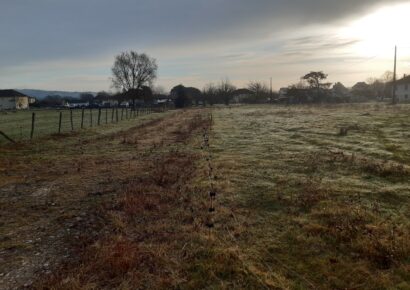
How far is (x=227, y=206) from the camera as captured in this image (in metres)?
8.47

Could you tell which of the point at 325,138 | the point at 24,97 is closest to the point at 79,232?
the point at 325,138

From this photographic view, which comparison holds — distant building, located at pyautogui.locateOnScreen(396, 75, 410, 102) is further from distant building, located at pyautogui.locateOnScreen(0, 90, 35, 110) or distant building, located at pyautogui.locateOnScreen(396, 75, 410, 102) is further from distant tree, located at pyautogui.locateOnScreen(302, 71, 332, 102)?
distant building, located at pyautogui.locateOnScreen(0, 90, 35, 110)

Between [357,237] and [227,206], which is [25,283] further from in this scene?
[357,237]

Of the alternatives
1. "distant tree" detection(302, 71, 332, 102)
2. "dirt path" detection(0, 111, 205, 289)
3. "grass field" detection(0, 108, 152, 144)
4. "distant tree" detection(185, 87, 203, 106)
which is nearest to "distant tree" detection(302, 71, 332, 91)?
"distant tree" detection(302, 71, 332, 102)

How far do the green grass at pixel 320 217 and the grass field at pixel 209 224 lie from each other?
0.09 feet

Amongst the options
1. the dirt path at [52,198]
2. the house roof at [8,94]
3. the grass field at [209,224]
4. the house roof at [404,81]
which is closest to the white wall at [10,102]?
the house roof at [8,94]

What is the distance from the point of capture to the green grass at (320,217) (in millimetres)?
5402

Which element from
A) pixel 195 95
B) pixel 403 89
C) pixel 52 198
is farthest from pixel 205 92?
pixel 52 198

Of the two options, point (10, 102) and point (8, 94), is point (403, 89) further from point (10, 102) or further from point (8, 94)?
point (8, 94)

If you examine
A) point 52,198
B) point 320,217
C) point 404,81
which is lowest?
point 52,198

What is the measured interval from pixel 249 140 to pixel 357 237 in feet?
47.8

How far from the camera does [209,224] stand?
7254 millimetres

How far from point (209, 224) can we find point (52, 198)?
14.9ft

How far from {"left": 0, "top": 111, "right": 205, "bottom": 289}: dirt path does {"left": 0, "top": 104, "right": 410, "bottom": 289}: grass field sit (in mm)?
35
